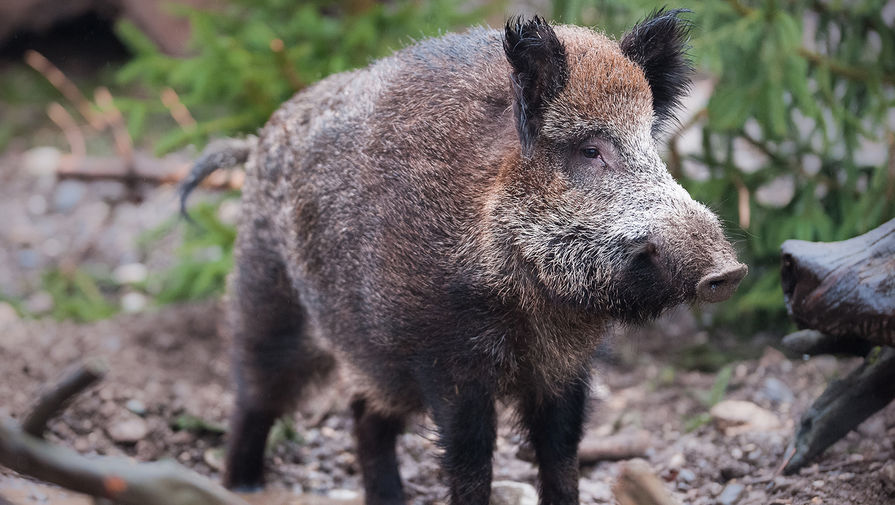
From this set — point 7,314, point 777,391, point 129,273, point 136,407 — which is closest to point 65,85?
point 129,273

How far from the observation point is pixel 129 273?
29.6 feet

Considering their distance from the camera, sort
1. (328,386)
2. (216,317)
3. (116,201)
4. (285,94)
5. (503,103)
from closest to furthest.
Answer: (503,103) → (328,386) → (285,94) → (216,317) → (116,201)

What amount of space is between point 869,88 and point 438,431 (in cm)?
350

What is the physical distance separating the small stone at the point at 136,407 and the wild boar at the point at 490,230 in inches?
63.8

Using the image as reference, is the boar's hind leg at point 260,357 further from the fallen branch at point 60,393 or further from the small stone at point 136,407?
→ the fallen branch at point 60,393

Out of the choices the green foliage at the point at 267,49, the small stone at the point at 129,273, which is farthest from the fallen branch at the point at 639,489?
the small stone at the point at 129,273

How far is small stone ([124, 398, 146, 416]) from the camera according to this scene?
5422 mm

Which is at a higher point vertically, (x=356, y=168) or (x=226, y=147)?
(x=226, y=147)

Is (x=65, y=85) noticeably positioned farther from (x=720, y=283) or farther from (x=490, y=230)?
(x=720, y=283)

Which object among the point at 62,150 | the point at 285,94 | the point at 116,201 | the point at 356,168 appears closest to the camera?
the point at 356,168

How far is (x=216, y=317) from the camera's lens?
725cm

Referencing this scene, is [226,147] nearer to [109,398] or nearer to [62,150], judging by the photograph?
[109,398]

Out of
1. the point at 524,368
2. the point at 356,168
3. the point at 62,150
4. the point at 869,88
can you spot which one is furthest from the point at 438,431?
the point at 62,150

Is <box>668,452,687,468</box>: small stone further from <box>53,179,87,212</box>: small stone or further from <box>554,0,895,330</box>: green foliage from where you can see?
<box>53,179,87,212</box>: small stone
